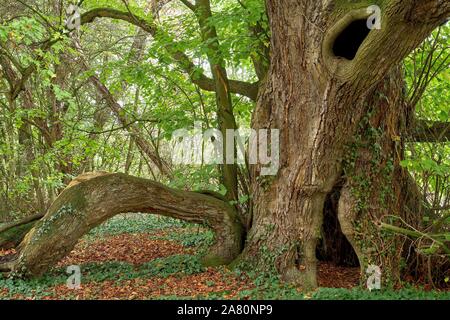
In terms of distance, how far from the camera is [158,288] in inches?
239

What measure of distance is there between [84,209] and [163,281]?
5.13 feet

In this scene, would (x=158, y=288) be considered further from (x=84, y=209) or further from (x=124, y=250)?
(x=124, y=250)

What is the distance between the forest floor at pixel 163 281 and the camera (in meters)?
5.64

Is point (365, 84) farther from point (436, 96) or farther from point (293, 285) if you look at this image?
point (436, 96)

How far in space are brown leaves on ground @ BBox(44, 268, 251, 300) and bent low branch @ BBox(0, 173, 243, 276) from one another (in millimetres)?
551

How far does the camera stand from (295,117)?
20.2 ft

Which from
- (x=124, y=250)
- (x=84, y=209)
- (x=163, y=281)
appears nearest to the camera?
(x=84, y=209)

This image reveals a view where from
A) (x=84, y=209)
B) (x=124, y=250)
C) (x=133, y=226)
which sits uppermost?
(x=84, y=209)

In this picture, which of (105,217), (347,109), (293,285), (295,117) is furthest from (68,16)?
(293,285)

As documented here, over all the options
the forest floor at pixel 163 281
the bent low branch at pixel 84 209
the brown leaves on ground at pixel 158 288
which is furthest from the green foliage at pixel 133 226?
the brown leaves on ground at pixel 158 288

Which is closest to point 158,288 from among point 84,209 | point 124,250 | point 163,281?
point 163,281

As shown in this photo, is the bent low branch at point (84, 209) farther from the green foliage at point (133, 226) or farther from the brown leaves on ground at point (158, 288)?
the green foliage at point (133, 226)

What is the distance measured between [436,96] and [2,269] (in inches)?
308

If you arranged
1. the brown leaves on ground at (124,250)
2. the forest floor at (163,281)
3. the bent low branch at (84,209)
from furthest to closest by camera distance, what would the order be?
the brown leaves on ground at (124,250), the bent low branch at (84,209), the forest floor at (163,281)
